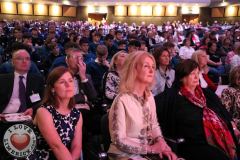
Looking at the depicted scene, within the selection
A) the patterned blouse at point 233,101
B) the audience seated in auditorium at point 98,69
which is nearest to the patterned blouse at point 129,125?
the patterned blouse at point 233,101

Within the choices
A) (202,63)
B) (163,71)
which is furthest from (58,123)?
(202,63)

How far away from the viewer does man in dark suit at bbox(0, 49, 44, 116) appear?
11.1 ft

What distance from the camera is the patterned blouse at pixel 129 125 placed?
2.33 meters

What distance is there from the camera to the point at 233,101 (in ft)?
11.2

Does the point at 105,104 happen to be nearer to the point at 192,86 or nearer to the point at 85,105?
the point at 85,105

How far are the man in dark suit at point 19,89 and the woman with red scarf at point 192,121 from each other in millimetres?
1269

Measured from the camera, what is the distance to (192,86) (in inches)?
121

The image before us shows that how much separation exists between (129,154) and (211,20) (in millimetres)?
31900

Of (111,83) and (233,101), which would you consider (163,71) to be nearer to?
(111,83)

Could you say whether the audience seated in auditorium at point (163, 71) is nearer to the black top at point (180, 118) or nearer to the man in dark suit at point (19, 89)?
the black top at point (180, 118)
